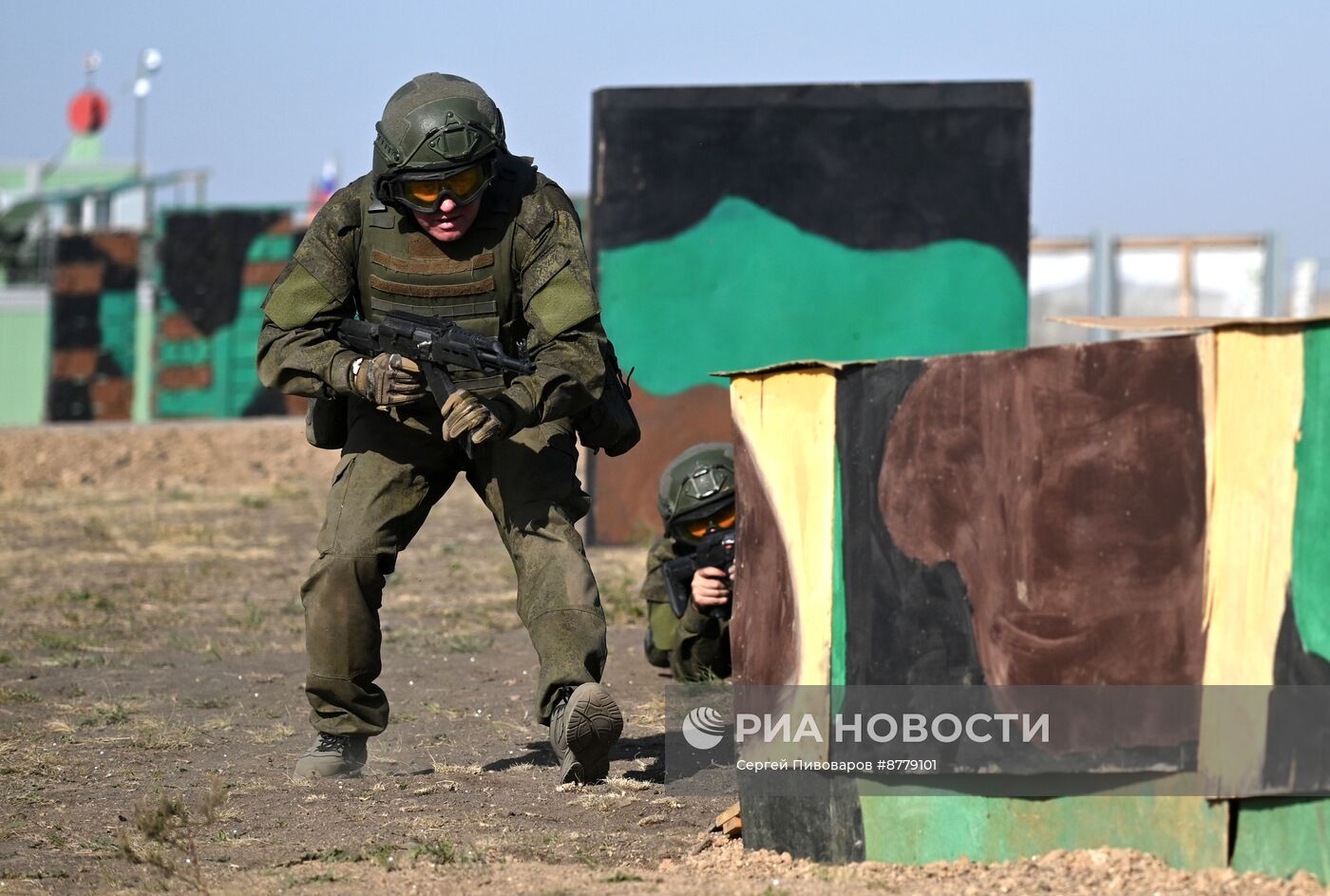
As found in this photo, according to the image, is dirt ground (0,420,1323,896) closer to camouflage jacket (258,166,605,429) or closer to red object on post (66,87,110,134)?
camouflage jacket (258,166,605,429)

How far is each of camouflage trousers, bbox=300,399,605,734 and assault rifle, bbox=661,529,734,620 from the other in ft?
Answer: 2.56

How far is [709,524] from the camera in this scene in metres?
5.46

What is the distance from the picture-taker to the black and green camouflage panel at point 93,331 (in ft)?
73.6

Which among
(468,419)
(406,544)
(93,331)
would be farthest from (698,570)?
(93,331)

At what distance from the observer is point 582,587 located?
4301mm

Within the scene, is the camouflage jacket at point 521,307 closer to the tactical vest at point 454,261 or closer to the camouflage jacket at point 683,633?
the tactical vest at point 454,261

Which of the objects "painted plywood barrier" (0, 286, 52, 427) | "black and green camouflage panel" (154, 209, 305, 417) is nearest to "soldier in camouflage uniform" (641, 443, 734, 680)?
"black and green camouflage panel" (154, 209, 305, 417)

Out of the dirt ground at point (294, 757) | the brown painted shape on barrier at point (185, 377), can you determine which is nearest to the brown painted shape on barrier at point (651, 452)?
the dirt ground at point (294, 757)

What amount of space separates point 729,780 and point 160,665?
2802mm

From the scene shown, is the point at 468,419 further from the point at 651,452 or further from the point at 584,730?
the point at 651,452

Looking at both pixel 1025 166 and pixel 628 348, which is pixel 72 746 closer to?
pixel 628 348

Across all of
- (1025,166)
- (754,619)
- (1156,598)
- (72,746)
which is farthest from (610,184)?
(1156,598)

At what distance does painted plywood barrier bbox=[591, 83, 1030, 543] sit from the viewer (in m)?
9.20

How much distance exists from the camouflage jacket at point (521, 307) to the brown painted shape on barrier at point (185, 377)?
18651 millimetres
